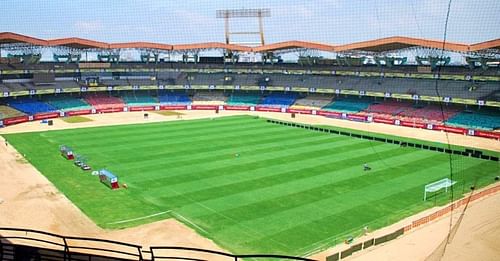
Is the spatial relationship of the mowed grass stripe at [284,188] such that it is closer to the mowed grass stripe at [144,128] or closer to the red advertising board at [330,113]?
the mowed grass stripe at [144,128]

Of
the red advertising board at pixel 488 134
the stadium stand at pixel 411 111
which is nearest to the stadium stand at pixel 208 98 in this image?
the stadium stand at pixel 411 111

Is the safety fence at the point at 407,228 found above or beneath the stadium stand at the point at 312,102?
beneath

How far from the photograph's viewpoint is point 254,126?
41.0 metres

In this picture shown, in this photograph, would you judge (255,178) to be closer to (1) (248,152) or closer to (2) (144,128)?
(1) (248,152)

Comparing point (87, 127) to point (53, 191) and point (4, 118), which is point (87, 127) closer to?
point (4, 118)

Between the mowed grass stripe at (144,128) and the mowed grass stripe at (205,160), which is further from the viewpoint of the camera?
the mowed grass stripe at (144,128)

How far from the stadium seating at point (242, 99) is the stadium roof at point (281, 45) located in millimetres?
6238

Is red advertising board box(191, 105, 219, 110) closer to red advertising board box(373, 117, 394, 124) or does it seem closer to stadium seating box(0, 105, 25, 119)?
stadium seating box(0, 105, 25, 119)

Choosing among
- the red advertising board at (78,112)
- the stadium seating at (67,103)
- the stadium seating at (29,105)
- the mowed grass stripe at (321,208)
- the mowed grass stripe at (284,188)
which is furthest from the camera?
the stadium seating at (67,103)

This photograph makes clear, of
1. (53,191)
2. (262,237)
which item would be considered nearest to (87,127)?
(53,191)

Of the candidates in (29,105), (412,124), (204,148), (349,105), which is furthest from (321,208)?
(29,105)

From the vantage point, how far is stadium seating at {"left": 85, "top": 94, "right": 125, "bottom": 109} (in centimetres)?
5147

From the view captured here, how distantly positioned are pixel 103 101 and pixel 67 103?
4.19 meters

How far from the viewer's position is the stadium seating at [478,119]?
126 ft
